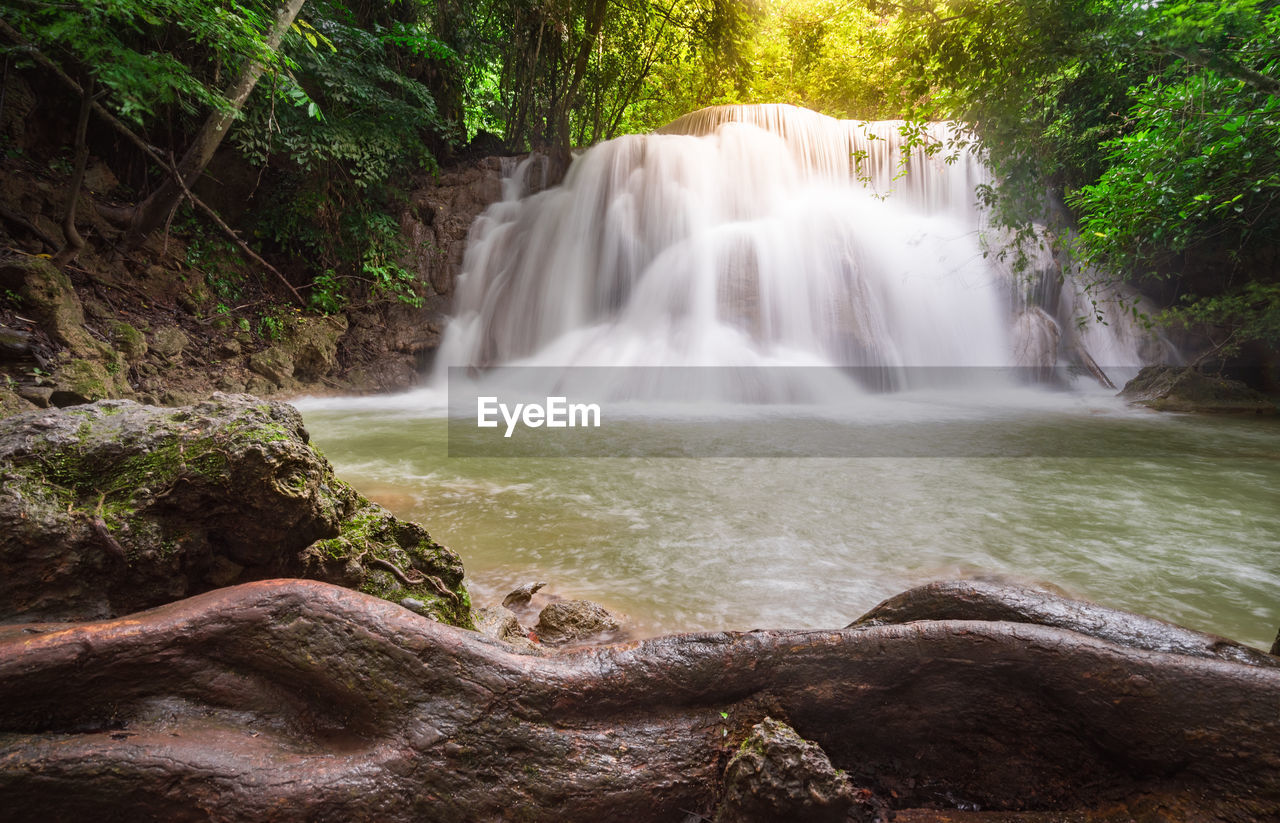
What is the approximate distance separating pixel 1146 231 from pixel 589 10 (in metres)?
13.4

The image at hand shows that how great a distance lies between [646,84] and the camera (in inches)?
862

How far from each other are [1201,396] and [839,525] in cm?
942

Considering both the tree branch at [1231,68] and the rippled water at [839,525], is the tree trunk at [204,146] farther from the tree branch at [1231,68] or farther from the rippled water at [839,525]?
the tree branch at [1231,68]

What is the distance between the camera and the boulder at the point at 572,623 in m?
2.60

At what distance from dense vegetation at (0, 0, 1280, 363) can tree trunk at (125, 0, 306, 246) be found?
0.18ft

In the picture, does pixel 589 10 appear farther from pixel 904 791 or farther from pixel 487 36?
pixel 904 791

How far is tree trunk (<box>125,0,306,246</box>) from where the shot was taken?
7.31 m

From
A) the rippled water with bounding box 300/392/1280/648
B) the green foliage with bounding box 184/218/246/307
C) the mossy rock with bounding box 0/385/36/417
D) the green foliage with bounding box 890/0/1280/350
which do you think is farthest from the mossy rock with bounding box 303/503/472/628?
the green foliage with bounding box 184/218/246/307

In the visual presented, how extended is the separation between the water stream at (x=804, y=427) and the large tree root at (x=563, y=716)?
1385 millimetres

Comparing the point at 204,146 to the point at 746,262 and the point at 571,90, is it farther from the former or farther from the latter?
the point at 571,90

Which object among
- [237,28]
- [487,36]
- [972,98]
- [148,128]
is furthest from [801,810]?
[487,36]

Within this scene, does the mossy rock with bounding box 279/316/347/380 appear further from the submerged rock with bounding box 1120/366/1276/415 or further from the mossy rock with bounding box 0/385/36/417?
the submerged rock with bounding box 1120/366/1276/415

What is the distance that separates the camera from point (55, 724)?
1.24m

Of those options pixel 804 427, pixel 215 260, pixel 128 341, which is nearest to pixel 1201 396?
pixel 804 427
